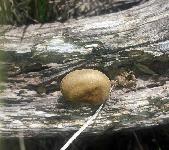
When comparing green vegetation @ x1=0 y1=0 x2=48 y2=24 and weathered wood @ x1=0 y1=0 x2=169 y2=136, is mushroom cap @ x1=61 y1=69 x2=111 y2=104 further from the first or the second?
green vegetation @ x1=0 y1=0 x2=48 y2=24

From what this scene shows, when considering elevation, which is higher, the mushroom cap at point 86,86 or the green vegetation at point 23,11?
the green vegetation at point 23,11

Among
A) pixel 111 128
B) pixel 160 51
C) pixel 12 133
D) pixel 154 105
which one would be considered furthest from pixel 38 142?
pixel 160 51

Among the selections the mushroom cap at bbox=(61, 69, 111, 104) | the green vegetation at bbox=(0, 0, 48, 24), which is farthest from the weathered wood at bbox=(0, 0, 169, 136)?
the green vegetation at bbox=(0, 0, 48, 24)

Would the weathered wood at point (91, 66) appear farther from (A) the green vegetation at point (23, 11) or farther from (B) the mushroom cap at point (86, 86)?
(A) the green vegetation at point (23, 11)

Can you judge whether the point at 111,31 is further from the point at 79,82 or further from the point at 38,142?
the point at 38,142

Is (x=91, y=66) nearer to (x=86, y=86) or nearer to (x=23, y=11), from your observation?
(x=86, y=86)

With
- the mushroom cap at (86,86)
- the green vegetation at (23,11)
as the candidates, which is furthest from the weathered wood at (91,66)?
the green vegetation at (23,11)

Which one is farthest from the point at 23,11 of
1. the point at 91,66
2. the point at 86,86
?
the point at 86,86
